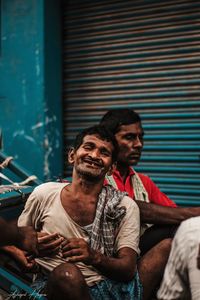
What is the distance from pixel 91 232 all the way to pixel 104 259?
211mm

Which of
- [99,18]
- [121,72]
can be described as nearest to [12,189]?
[121,72]

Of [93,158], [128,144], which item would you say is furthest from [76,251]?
[128,144]

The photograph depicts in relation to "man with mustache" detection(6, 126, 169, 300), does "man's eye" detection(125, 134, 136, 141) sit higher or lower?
higher

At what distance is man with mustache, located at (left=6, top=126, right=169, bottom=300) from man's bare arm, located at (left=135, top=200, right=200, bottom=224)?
291 millimetres

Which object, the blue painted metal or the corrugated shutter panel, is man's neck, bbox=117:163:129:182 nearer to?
the blue painted metal

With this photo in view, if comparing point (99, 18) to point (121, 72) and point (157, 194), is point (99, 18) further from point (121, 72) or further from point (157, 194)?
point (157, 194)

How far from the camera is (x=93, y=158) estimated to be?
101 inches

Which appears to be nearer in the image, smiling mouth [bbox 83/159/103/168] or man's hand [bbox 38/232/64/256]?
man's hand [bbox 38/232/64/256]

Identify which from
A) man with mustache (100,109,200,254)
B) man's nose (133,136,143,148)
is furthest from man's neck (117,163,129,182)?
man's nose (133,136,143,148)

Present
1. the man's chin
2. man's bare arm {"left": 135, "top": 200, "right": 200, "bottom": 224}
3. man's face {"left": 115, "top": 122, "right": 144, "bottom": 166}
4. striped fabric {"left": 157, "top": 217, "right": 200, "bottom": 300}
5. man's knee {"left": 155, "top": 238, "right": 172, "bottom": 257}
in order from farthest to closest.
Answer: man's face {"left": 115, "top": 122, "right": 144, "bottom": 166}
man's bare arm {"left": 135, "top": 200, "right": 200, "bottom": 224}
man's knee {"left": 155, "top": 238, "right": 172, "bottom": 257}
the man's chin
striped fabric {"left": 157, "top": 217, "right": 200, "bottom": 300}

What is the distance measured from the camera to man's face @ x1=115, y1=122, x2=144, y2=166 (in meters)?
3.21

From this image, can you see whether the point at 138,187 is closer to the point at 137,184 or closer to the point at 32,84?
the point at 137,184

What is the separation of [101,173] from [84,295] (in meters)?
0.72

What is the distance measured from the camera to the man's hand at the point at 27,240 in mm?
2176
